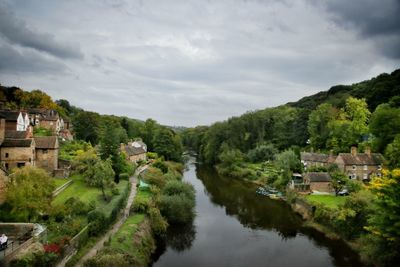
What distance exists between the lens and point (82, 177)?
1656 inches

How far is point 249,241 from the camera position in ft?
115

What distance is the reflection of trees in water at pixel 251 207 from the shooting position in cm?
4078

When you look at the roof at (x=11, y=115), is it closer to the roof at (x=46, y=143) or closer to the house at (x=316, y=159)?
the roof at (x=46, y=143)

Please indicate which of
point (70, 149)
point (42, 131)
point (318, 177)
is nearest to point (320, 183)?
point (318, 177)

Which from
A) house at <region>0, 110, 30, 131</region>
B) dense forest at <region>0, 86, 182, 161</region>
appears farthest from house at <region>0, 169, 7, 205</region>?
dense forest at <region>0, 86, 182, 161</region>

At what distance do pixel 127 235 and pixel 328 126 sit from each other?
203 ft

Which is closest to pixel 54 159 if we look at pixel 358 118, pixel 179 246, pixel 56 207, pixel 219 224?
pixel 56 207

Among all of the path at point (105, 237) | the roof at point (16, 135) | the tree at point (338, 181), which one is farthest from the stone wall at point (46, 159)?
the tree at point (338, 181)

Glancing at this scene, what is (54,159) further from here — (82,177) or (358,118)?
(358,118)

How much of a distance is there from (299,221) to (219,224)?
10184 millimetres

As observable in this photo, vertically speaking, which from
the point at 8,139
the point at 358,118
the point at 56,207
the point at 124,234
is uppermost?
the point at 358,118

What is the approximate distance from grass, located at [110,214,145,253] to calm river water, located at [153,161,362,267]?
10.9 ft

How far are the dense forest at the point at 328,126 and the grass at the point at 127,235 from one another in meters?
39.8

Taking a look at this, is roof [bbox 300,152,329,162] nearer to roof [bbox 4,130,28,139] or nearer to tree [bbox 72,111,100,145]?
tree [bbox 72,111,100,145]
